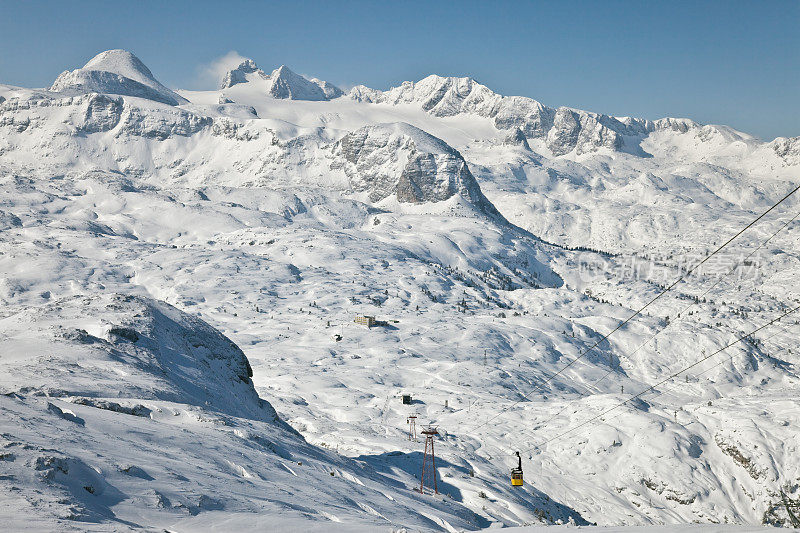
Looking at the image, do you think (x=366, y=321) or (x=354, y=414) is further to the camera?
(x=366, y=321)

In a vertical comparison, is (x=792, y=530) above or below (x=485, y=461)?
above

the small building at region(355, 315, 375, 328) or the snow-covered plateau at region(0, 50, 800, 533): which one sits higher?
the small building at region(355, 315, 375, 328)

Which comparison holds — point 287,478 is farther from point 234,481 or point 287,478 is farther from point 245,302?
point 245,302

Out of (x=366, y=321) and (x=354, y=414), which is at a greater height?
(x=366, y=321)

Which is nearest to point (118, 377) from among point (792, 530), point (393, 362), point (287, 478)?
point (287, 478)

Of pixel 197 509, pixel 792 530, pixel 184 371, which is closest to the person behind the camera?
pixel 792 530

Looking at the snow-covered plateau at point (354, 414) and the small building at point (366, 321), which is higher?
the small building at point (366, 321)

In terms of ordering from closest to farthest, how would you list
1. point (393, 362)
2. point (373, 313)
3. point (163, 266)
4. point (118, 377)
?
point (118, 377), point (393, 362), point (373, 313), point (163, 266)

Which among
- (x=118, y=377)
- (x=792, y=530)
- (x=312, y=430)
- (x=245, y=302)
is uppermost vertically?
(x=245, y=302)
